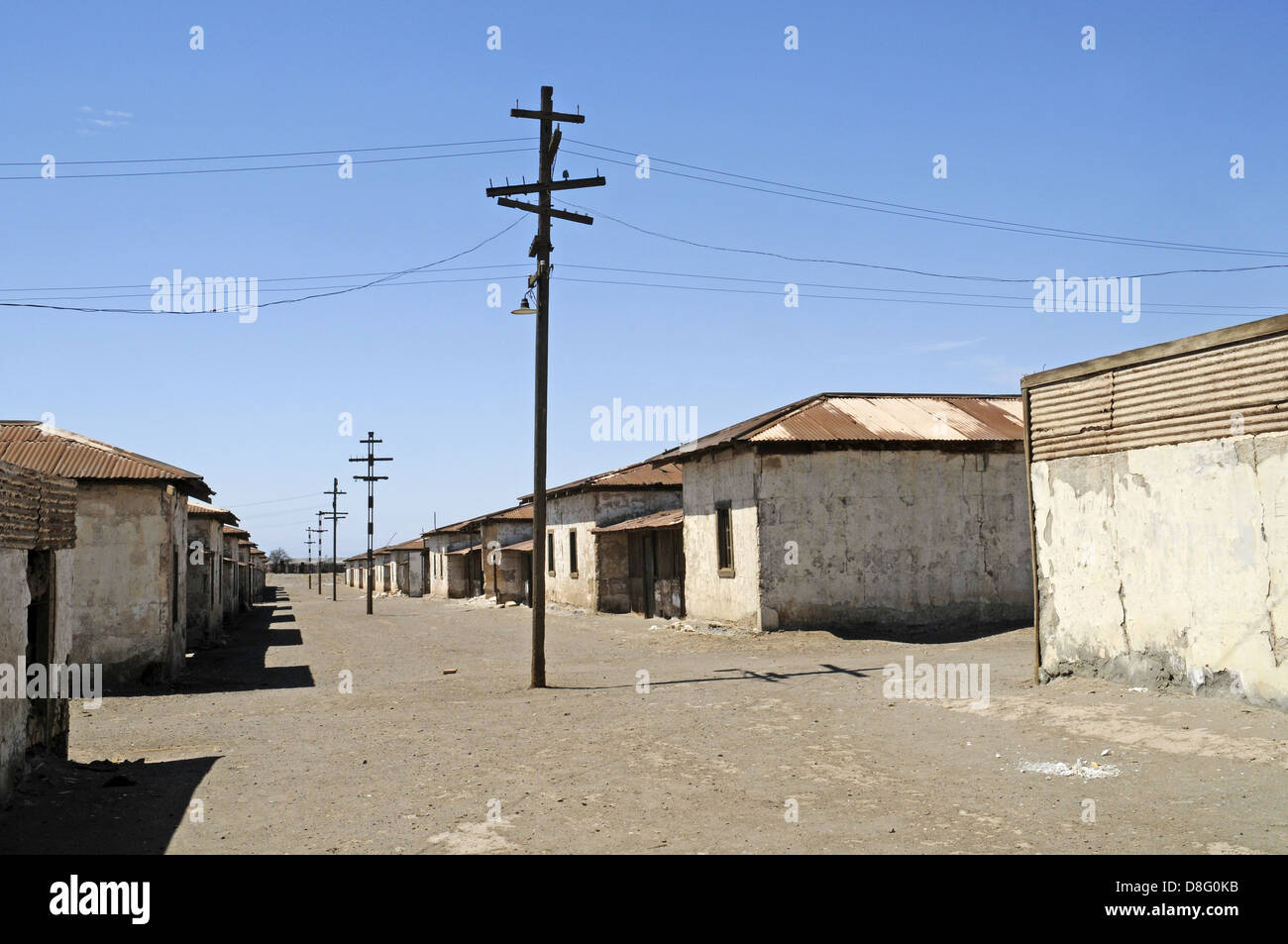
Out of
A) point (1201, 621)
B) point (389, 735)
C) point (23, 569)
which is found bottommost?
point (389, 735)

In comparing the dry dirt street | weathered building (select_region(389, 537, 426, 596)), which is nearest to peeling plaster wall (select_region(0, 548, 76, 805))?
the dry dirt street

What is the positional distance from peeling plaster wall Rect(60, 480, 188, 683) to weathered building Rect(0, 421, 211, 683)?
0.7 inches

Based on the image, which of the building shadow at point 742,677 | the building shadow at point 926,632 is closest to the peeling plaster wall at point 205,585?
the building shadow at point 742,677

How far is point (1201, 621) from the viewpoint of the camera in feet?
33.2

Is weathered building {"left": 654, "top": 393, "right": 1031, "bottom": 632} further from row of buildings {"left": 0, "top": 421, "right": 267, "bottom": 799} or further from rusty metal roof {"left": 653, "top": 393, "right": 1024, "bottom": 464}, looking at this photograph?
row of buildings {"left": 0, "top": 421, "right": 267, "bottom": 799}

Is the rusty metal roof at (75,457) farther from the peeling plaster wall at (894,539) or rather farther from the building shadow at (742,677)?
the peeling plaster wall at (894,539)

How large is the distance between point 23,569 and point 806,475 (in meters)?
15.0

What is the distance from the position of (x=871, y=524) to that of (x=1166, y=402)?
10.1 meters

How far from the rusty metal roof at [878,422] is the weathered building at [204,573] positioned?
13.5 m

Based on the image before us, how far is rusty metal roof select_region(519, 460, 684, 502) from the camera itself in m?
32.2

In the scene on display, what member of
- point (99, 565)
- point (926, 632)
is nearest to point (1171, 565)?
point (926, 632)

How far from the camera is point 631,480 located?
32938mm
